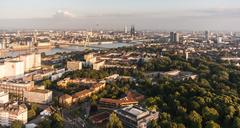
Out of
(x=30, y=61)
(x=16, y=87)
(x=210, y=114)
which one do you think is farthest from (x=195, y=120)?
(x=30, y=61)

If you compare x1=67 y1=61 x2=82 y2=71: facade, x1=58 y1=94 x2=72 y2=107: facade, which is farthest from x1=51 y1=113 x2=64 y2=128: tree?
Result: x1=67 y1=61 x2=82 y2=71: facade

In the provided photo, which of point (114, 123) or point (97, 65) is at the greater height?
point (97, 65)

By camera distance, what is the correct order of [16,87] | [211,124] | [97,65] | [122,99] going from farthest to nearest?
[97,65] < [16,87] < [122,99] < [211,124]

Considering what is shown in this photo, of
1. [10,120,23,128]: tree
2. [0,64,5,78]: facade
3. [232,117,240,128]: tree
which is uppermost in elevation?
[0,64,5,78]: facade

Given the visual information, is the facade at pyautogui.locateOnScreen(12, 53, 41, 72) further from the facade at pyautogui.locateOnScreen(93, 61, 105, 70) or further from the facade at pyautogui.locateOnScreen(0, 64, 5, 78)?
the facade at pyautogui.locateOnScreen(93, 61, 105, 70)

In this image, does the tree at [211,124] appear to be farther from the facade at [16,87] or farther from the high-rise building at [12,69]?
the high-rise building at [12,69]

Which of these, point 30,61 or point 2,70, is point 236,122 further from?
point 30,61

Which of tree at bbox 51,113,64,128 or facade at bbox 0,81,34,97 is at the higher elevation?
facade at bbox 0,81,34,97
